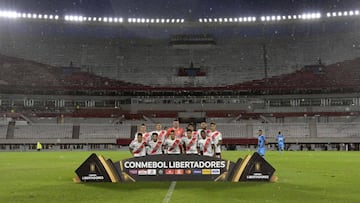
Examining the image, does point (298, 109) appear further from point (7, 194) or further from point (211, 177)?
point (7, 194)

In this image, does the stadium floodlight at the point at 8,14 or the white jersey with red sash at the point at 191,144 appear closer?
the white jersey with red sash at the point at 191,144

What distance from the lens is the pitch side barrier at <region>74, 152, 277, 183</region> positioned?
11547 mm

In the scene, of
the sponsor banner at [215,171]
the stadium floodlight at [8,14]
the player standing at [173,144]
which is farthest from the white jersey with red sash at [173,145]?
the stadium floodlight at [8,14]

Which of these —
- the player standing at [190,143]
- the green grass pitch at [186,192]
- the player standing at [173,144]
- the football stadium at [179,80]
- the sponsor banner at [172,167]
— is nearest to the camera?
the green grass pitch at [186,192]

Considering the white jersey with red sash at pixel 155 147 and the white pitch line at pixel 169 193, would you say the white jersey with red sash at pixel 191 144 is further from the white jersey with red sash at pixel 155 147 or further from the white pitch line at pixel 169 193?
the white pitch line at pixel 169 193

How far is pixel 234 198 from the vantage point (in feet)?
28.7

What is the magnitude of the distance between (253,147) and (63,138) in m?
25.6

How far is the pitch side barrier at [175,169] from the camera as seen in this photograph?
11547mm

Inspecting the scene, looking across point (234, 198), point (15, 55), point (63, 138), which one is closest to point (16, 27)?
point (15, 55)

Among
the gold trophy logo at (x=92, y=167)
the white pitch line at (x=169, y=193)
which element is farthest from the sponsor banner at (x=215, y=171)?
the gold trophy logo at (x=92, y=167)

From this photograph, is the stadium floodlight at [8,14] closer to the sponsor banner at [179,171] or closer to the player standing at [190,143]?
the player standing at [190,143]

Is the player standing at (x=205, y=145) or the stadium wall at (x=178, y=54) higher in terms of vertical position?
the stadium wall at (x=178, y=54)

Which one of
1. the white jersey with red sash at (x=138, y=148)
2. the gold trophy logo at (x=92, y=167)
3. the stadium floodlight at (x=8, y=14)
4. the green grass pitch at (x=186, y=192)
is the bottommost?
the green grass pitch at (x=186, y=192)

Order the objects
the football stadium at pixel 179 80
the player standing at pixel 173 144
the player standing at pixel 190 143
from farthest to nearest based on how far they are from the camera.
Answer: the football stadium at pixel 179 80 → the player standing at pixel 190 143 → the player standing at pixel 173 144
